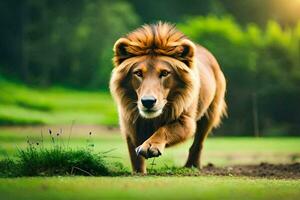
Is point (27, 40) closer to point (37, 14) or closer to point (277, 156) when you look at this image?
point (37, 14)

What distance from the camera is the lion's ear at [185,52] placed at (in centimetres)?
1056

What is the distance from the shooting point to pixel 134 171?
10.5m

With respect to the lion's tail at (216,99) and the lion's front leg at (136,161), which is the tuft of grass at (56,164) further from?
the lion's tail at (216,99)

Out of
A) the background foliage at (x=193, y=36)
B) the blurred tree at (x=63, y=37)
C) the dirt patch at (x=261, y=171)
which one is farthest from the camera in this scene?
the blurred tree at (x=63, y=37)

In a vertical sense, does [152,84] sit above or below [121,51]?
below

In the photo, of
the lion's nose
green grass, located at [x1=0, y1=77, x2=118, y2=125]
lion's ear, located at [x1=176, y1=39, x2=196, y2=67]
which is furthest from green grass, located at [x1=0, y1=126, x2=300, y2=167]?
the lion's nose

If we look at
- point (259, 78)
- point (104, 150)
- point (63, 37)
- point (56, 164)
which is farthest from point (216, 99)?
point (63, 37)

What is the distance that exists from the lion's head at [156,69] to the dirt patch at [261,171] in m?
1.13

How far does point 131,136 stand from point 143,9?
39.7m

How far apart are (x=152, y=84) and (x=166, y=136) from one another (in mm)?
609

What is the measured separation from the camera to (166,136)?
32.8 feet

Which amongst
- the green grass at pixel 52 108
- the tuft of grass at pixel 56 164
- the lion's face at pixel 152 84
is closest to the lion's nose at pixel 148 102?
the lion's face at pixel 152 84

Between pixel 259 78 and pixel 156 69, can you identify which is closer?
pixel 156 69

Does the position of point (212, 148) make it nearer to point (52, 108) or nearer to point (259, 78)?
point (259, 78)
